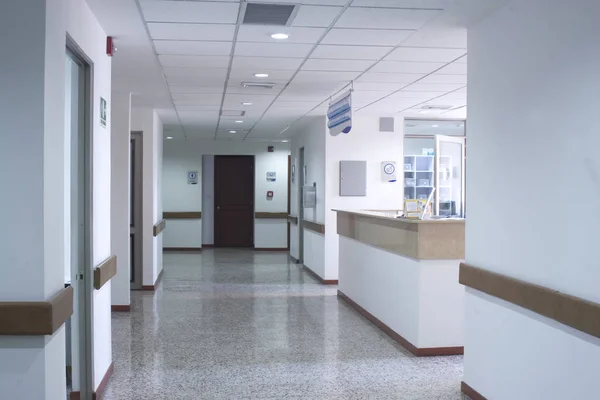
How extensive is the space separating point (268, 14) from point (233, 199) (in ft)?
40.8

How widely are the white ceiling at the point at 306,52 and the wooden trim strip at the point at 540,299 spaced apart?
1.87m

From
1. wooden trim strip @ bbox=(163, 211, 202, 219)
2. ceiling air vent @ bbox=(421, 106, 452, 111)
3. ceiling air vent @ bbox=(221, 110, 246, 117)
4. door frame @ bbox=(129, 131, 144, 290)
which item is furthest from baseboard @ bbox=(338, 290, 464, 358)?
wooden trim strip @ bbox=(163, 211, 202, 219)

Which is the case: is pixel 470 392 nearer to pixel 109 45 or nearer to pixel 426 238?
pixel 426 238

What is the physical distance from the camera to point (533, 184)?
12.2ft

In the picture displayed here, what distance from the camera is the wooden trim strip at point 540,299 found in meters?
3.06

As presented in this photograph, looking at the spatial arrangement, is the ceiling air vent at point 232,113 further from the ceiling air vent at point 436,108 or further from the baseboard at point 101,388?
the baseboard at point 101,388

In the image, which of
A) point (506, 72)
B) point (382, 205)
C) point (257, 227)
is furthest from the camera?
point (257, 227)

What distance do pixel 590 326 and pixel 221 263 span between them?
10.7 m

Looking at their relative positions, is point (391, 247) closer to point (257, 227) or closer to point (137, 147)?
point (137, 147)

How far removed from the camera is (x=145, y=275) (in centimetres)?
962

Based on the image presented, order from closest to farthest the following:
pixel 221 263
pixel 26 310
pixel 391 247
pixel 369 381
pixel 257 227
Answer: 1. pixel 26 310
2. pixel 369 381
3. pixel 391 247
4. pixel 221 263
5. pixel 257 227

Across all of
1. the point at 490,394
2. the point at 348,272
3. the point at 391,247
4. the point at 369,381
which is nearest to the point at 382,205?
the point at 348,272

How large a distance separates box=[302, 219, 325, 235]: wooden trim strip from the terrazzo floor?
1.10m

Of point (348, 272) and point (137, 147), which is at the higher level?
point (137, 147)
